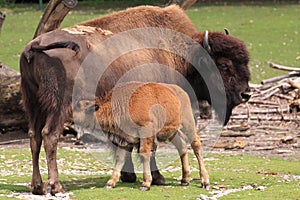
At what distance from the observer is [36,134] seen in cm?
941

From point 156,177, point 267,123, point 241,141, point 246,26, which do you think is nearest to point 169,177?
point 156,177

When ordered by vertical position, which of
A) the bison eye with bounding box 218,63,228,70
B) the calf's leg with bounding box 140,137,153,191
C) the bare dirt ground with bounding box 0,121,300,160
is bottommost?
the bare dirt ground with bounding box 0,121,300,160

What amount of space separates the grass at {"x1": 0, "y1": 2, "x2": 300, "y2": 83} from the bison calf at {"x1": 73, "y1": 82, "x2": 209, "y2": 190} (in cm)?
1246

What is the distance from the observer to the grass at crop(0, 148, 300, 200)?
350 inches

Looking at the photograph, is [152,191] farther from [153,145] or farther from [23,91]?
[23,91]

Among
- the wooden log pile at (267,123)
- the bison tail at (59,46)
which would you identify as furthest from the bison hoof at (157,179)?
the wooden log pile at (267,123)

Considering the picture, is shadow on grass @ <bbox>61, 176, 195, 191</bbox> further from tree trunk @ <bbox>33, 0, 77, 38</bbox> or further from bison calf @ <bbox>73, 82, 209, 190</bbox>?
tree trunk @ <bbox>33, 0, 77, 38</bbox>

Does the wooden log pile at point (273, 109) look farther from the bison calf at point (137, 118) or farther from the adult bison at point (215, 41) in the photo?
the bison calf at point (137, 118)

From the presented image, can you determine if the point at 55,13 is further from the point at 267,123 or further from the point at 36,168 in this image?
the point at 36,168

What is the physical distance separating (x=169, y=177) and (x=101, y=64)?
208cm

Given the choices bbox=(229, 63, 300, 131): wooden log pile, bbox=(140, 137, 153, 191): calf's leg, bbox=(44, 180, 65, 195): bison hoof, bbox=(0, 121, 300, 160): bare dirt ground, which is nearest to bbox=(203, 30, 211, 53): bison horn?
bbox=(140, 137, 153, 191): calf's leg

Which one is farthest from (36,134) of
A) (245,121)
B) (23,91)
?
(245,121)

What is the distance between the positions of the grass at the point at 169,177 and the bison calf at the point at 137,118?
345mm

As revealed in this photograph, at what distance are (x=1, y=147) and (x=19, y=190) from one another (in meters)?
5.49
